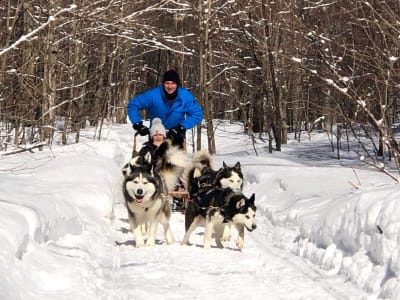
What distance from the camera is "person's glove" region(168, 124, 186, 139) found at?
8859 millimetres

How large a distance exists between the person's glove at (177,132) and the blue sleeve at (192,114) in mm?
66

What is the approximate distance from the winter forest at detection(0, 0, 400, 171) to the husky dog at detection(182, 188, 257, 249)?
1666 millimetres

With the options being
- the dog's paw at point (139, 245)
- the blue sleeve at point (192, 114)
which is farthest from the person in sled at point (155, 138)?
the dog's paw at point (139, 245)

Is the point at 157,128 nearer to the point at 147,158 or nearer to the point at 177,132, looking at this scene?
the point at 177,132

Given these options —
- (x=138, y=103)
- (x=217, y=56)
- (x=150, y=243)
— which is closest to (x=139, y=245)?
(x=150, y=243)

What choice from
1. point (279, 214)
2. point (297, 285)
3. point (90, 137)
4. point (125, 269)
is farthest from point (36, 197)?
point (90, 137)

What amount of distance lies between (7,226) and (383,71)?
495cm

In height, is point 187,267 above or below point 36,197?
below

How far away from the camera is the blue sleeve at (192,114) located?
8.99m

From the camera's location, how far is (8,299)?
3.25 m

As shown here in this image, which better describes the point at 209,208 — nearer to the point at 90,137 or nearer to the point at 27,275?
the point at 27,275

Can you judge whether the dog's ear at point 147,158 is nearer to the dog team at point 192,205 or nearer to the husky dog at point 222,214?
the dog team at point 192,205

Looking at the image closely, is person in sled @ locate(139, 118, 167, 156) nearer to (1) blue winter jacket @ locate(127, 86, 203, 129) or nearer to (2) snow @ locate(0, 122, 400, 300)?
(1) blue winter jacket @ locate(127, 86, 203, 129)

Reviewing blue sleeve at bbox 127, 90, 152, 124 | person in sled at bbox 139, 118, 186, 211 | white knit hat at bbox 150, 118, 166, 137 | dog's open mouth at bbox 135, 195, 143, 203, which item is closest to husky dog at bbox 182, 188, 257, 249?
dog's open mouth at bbox 135, 195, 143, 203
